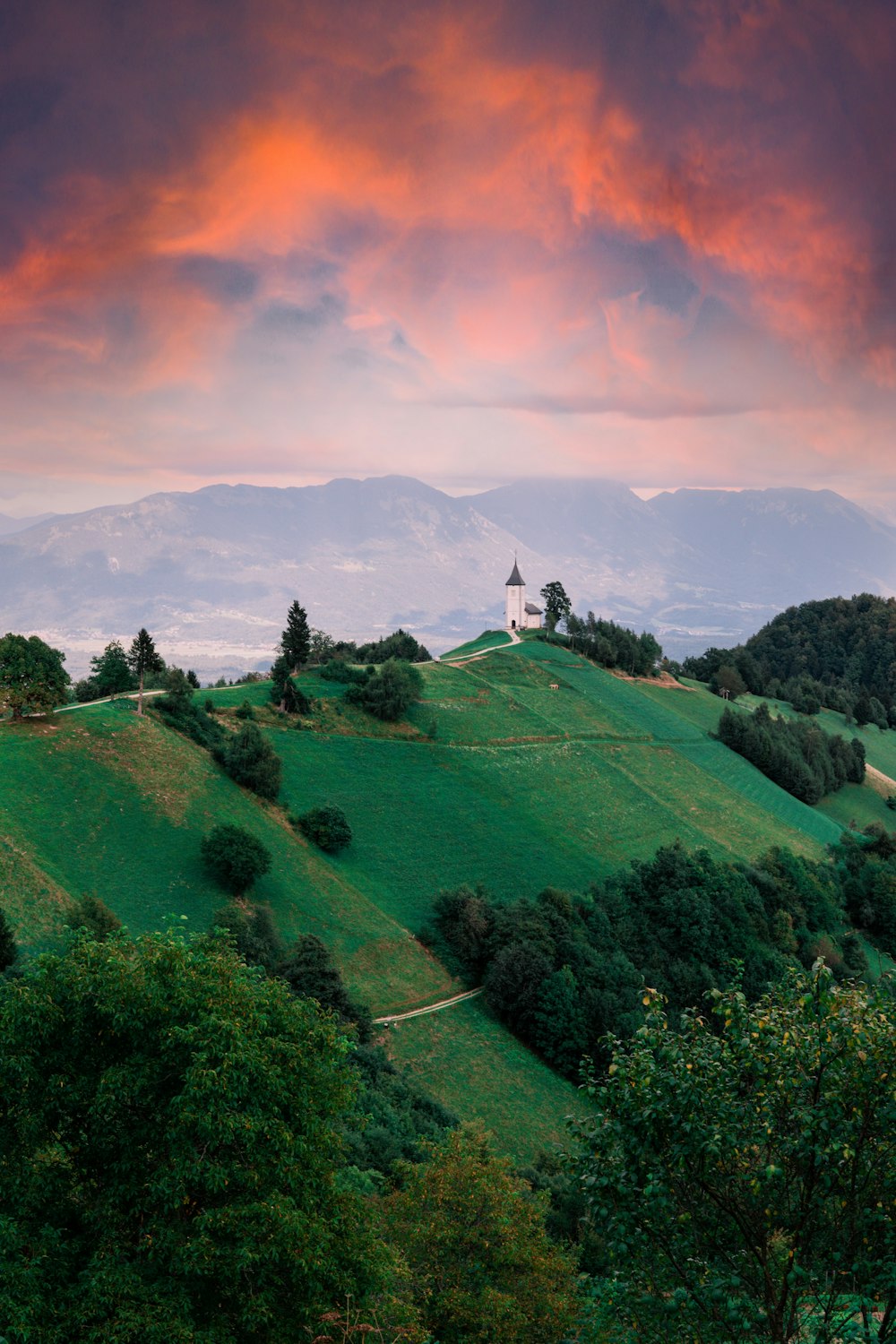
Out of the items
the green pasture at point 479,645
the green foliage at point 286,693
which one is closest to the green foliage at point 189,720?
the green foliage at point 286,693

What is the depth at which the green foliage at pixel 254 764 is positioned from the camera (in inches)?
2581

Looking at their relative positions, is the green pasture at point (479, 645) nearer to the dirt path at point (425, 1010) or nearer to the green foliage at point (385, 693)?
the green foliage at point (385, 693)

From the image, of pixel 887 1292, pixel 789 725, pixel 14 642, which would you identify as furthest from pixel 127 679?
pixel 789 725

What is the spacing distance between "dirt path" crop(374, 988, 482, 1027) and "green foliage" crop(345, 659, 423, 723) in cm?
3385

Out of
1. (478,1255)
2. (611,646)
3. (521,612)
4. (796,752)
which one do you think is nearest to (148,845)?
(478,1255)

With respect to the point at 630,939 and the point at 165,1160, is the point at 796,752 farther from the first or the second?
the point at 165,1160

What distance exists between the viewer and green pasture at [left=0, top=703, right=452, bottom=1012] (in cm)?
4953

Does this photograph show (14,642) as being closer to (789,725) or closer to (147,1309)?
(147,1309)

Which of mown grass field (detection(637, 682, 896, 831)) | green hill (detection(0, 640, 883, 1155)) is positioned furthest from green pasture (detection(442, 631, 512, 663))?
mown grass field (detection(637, 682, 896, 831))

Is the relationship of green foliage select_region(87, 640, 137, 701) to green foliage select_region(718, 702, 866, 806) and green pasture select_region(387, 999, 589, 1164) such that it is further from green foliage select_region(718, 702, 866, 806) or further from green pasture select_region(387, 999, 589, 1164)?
green foliage select_region(718, 702, 866, 806)

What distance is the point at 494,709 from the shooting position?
327ft

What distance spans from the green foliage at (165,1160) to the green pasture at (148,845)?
94.2 ft

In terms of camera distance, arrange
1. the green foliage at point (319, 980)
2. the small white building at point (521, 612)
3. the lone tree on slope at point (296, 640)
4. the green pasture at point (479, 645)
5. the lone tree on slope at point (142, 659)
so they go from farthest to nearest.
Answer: the small white building at point (521, 612), the green pasture at point (479, 645), the lone tree on slope at point (296, 640), the lone tree on slope at point (142, 659), the green foliage at point (319, 980)

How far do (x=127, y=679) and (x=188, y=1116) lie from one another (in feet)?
196
